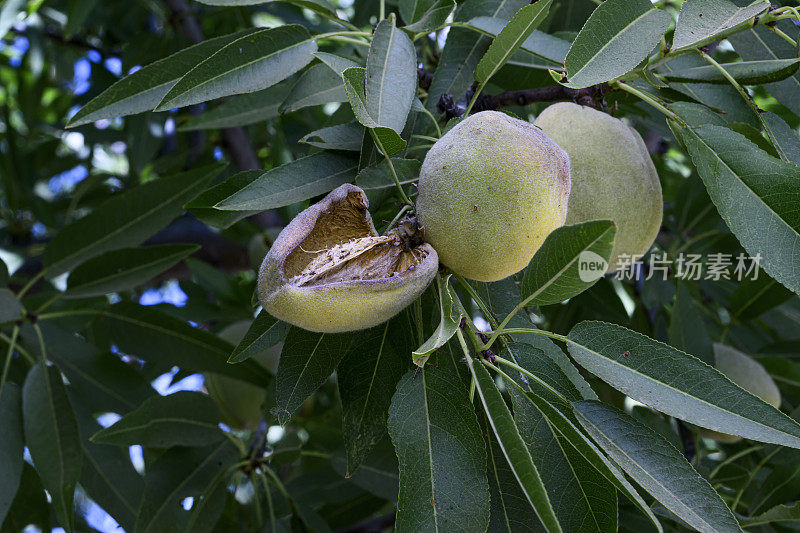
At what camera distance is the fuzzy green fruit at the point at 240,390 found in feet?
6.50

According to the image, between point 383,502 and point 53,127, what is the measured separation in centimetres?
214

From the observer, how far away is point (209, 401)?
5.25 feet

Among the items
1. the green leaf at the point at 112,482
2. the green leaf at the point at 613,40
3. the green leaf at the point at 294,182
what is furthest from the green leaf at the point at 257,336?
the green leaf at the point at 112,482

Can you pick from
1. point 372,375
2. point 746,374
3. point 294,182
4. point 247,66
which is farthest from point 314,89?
point 746,374

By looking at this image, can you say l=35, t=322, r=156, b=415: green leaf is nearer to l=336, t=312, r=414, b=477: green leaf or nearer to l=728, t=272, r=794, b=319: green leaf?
l=336, t=312, r=414, b=477: green leaf

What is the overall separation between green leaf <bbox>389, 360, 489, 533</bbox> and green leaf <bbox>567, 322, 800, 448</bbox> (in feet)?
0.57

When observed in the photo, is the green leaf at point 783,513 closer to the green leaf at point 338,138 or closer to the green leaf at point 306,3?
the green leaf at point 338,138

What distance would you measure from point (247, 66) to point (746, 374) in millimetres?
1257

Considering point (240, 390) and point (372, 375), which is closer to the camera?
point (372, 375)

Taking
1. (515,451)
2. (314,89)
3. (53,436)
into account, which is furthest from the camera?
(53,436)

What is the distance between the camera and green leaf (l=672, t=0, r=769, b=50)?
996 mm

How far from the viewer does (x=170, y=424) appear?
1.52 metres

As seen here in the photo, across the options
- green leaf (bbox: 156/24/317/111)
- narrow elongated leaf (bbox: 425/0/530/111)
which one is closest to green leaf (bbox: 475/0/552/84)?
narrow elongated leaf (bbox: 425/0/530/111)

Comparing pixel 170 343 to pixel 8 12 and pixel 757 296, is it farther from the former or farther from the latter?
pixel 757 296
